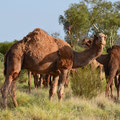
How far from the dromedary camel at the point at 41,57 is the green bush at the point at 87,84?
2.80 metres

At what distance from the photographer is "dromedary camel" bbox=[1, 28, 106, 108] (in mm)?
7742

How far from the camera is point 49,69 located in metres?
8.09

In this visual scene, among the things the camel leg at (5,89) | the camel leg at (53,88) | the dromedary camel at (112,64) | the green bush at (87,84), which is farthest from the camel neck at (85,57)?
the dromedary camel at (112,64)

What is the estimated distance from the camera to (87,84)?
11.2 m

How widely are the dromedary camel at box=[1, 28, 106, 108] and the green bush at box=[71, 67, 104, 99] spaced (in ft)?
9.18

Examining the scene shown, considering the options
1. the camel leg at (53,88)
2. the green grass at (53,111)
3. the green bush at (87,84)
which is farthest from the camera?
the green bush at (87,84)

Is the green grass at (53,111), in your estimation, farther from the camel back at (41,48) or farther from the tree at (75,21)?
the tree at (75,21)

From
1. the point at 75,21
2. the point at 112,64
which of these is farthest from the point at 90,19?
the point at 112,64

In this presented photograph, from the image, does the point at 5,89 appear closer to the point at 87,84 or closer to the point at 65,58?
the point at 65,58

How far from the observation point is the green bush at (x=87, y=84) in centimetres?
1107

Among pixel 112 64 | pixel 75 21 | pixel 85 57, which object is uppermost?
pixel 75 21

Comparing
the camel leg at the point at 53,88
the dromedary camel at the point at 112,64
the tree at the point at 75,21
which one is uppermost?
the tree at the point at 75,21

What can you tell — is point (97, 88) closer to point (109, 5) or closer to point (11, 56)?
point (11, 56)

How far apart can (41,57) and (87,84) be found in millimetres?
3911
